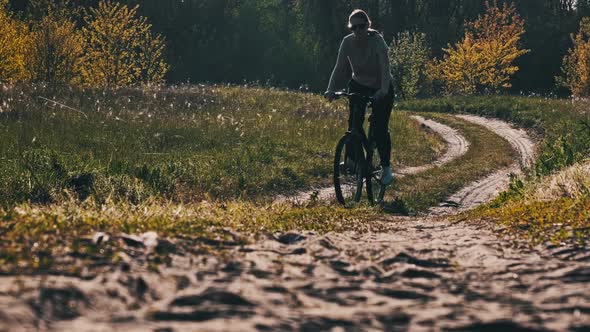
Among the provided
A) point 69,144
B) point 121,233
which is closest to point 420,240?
point 121,233

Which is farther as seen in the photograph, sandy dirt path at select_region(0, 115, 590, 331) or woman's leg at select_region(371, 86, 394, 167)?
woman's leg at select_region(371, 86, 394, 167)

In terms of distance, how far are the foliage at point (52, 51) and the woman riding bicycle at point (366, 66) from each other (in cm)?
2295

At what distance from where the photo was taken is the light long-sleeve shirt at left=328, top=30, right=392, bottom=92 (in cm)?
895

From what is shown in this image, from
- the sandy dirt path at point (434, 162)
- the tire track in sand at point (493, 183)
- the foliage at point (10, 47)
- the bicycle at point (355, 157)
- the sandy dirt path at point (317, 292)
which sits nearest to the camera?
the sandy dirt path at point (317, 292)

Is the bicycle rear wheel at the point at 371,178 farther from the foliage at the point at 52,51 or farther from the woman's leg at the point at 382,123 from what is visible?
the foliage at the point at 52,51

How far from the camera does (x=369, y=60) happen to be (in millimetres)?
9102

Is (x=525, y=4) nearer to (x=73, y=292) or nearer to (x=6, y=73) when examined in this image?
(x=6, y=73)

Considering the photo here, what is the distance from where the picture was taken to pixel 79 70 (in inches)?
1278

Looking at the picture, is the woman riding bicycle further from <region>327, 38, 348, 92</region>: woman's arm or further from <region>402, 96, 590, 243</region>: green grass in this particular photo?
<region>402, 96, 590, 243</region>: green grass

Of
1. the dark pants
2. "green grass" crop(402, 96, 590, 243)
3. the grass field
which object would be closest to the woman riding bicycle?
the dark pants

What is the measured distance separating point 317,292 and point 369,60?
20.7ft

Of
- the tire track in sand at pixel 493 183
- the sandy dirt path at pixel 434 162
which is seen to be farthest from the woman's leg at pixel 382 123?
the tire track in sand at pixel 493 183

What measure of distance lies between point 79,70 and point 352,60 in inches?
1015

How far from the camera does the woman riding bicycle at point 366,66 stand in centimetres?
893
